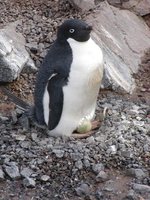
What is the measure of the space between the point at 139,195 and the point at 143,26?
2.12 m

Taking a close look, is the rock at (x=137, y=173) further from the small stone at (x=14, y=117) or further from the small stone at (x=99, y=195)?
the small stone at (x=14, y=117)

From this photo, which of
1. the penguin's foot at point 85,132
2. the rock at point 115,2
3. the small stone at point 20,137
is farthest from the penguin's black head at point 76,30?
the rock at point 115,2

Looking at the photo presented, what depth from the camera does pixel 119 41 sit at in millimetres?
4473

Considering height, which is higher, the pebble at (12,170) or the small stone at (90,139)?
the pebble at (12,170)

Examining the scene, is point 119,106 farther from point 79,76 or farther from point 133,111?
point 79,76

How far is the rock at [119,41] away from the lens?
4.08 meters

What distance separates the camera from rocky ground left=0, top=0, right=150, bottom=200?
117 inches

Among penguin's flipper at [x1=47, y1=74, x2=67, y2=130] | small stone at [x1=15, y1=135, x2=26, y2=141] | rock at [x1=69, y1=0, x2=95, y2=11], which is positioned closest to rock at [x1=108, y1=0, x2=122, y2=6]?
rock at [x1=69, y1=0, x2=95, y2=11]

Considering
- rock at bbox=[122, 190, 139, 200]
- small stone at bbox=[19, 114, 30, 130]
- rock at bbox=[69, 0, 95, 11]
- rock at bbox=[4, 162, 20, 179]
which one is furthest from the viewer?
rock at bbox=[69, 0, 95, 11]

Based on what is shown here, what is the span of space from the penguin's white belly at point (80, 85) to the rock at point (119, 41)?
68cm

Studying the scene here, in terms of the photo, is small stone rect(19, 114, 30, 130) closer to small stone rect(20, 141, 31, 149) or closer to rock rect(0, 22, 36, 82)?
small stone rect(20, 141, 31, 149)

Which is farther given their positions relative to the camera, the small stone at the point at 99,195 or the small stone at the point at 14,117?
the small stone at the point at 14,117

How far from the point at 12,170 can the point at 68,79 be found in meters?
0.55

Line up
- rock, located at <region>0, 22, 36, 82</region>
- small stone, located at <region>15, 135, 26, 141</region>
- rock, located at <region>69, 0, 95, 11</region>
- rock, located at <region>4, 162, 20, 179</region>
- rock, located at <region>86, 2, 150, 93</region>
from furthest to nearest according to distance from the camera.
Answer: rock, located at <region>69, 0, 95, 11</region>
rock, located at <region>86, 2, 150, 93</region>
rock, located at <region>0, 22, 36, 82</region>
small stone, located at <region>15, 135, 26, 141</region>
rock, located at <region>4, 162, 20, 179</region>
